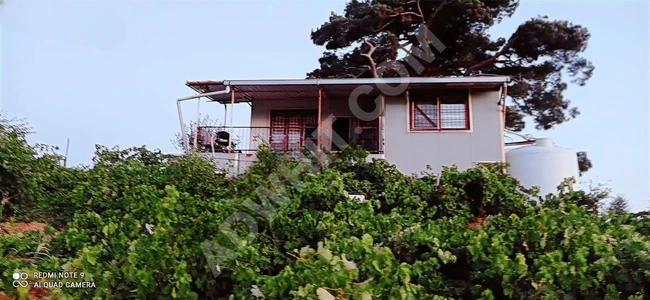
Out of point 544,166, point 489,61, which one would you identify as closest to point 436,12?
point 489,61

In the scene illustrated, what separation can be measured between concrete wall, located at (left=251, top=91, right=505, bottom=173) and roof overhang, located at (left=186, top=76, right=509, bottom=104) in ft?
1.22

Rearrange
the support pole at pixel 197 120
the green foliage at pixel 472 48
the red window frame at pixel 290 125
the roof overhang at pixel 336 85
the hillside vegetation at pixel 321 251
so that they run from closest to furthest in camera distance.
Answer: the hillside vegetation at pixel 321 251
the roof overhang at pixel 336 85
the support pole at pixel 197 120
the red window frame at pixel 290 125
the green foliage at pixel 472 48

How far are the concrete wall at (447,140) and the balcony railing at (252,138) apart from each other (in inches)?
23.3

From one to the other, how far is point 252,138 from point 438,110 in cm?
424

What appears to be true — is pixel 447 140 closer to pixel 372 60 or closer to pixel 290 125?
pixel 372 60

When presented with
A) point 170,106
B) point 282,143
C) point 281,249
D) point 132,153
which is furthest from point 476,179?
point 170,106

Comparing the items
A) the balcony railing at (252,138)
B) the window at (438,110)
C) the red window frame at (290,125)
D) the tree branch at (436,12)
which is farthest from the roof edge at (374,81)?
the tree branch at (436,12)

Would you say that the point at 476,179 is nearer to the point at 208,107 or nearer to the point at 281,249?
the point at 281,249

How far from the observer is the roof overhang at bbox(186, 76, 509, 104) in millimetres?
9492

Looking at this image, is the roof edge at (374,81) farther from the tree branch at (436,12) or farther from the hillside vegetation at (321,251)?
the hillside vegetation at (321,251)

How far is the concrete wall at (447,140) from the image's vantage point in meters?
9.59

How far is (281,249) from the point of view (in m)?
3.96

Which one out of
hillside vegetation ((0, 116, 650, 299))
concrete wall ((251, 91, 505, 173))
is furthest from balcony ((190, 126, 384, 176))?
hillside vegetation ((0, 116, 650, 299))

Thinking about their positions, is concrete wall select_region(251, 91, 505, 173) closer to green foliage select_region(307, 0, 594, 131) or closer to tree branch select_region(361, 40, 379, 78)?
tree branch select_region(361, 40, 379, 78)
